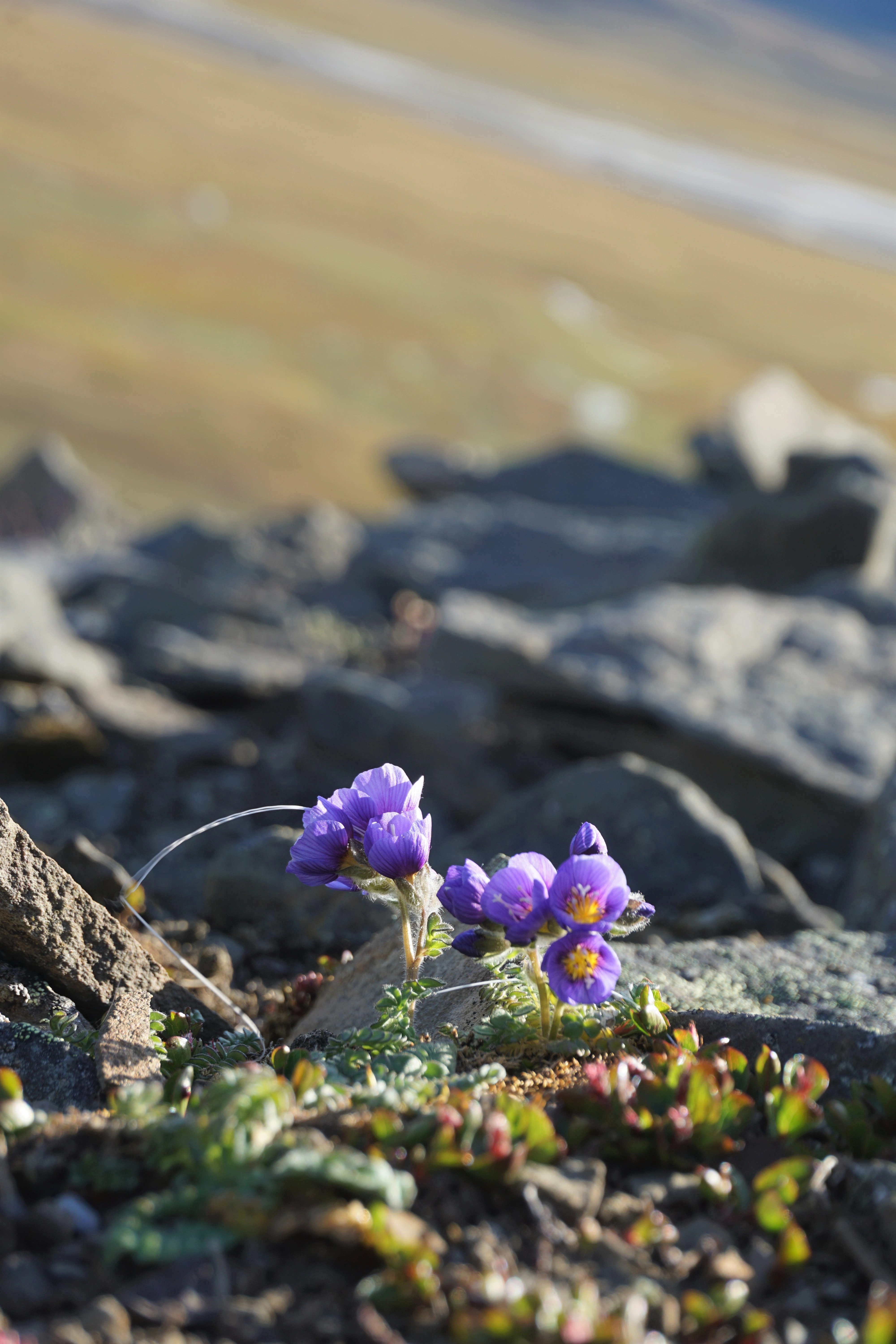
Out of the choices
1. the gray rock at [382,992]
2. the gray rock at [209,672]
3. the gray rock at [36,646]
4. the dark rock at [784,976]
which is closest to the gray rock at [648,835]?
the dark rock at [784,976]

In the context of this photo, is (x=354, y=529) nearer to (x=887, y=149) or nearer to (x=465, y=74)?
(x=465, y=74)

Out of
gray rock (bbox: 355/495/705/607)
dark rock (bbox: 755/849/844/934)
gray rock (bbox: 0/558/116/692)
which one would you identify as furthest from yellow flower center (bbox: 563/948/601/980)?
gray rock (bbox: 355/495/705/607)

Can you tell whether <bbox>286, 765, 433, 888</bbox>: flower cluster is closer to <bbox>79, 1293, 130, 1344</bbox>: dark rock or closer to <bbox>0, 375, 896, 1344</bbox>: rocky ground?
<bbox>0, 375, 896, 1344</bbox>: rocky ground

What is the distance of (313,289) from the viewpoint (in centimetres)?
6712

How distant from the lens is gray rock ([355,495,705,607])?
52.4 ft

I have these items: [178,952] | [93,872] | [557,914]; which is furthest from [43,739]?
[557,914]

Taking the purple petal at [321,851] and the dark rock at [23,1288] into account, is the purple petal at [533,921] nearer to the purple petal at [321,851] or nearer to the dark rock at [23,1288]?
the purple petal at [321,851]

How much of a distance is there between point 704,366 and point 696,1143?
68.8 m

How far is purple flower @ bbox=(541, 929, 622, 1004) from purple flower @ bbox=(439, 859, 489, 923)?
0.83ft

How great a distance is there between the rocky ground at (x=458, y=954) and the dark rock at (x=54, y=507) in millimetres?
8520

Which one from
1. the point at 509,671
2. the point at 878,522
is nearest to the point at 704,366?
the point at 878,522

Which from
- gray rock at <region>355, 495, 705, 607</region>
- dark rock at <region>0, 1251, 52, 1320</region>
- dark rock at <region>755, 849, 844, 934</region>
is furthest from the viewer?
gray rock at <region>355, 495, 705, 607</region>

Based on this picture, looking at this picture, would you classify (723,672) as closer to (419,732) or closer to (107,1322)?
(419,732)

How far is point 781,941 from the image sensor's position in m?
5.13
